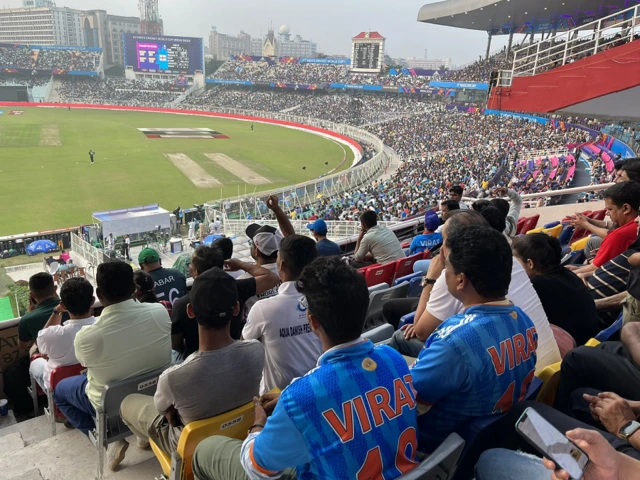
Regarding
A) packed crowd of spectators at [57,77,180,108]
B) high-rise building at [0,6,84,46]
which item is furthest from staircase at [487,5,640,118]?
high-rise building at [0,6,84,46]

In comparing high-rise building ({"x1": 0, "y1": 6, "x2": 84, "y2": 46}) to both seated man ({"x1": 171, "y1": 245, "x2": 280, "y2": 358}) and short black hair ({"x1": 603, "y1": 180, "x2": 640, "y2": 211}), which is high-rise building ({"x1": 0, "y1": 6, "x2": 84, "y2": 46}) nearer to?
seated man ({"x1": 171, "y1": 245, "x2": 280, "y2": 358})

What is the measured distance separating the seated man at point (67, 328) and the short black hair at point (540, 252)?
2.91 meters

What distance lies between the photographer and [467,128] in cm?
4316

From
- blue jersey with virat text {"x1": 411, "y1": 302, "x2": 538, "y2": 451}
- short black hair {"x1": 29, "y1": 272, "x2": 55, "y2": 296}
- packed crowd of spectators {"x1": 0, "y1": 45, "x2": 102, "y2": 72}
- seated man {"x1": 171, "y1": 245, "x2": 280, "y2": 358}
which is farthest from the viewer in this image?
packed crowd of spectators {"x1": 0, "y1": 45, "x2": 102, "y2": 72}

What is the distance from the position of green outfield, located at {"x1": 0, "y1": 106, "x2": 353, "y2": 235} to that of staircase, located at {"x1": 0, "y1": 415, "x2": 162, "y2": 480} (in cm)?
1725

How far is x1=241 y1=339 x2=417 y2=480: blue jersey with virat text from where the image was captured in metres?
1.64

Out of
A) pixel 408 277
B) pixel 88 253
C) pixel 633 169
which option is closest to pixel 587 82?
pixel 633 169

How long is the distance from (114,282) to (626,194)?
4101 millimetres

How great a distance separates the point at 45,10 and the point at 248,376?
161 meters

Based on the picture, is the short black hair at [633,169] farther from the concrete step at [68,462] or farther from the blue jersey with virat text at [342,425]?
the concrete step at [68,462]

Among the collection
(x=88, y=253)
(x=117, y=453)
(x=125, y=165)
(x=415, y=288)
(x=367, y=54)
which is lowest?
(x=88, y=253)

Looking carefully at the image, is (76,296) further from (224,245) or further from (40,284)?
(224,245)

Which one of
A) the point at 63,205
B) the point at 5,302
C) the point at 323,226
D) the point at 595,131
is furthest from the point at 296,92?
the point at 323,226

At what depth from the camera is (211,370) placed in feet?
7.61
